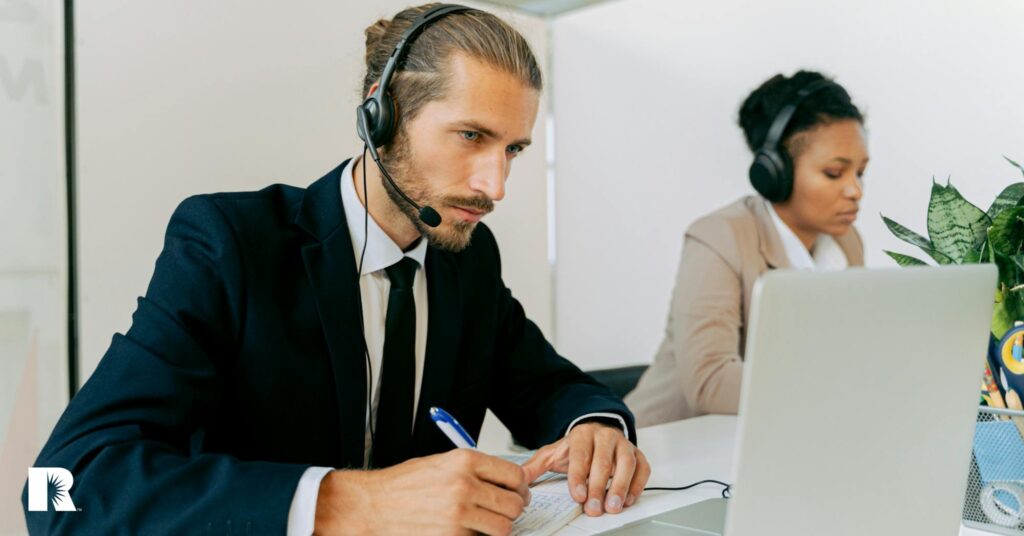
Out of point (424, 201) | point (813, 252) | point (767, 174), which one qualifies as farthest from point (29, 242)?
point (813, 252)

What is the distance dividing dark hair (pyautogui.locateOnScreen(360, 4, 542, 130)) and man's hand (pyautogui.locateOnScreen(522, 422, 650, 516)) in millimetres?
554

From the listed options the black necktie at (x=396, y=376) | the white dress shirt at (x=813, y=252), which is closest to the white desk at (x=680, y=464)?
the black necktie at (x=396, y=376)

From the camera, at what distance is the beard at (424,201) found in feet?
4.41

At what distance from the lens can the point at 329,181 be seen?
1.38 meters

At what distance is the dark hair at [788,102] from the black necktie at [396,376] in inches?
60.2

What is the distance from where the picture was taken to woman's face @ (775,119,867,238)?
240 cm

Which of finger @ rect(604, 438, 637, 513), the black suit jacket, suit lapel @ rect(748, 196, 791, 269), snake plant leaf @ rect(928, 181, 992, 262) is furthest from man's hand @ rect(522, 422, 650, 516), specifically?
suit lapel @ rect(748, 196, 791, 269)

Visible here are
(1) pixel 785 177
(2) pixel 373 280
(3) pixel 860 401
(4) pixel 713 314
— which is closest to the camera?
(3) pixel 860 401

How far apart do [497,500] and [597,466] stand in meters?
0.24

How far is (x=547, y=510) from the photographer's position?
1.03 meters

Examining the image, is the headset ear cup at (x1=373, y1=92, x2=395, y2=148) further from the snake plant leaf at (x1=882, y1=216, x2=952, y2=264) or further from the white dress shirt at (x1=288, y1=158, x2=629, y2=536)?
the snake plant leaf at (x1=882, y1=216, x2=952, y2=264)

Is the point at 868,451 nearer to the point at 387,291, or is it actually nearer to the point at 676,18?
the point at 387,291

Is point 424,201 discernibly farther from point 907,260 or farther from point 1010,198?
point 1010,198

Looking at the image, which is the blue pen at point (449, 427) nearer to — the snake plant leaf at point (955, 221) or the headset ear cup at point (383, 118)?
the headset ear cup at point (383, 118)
